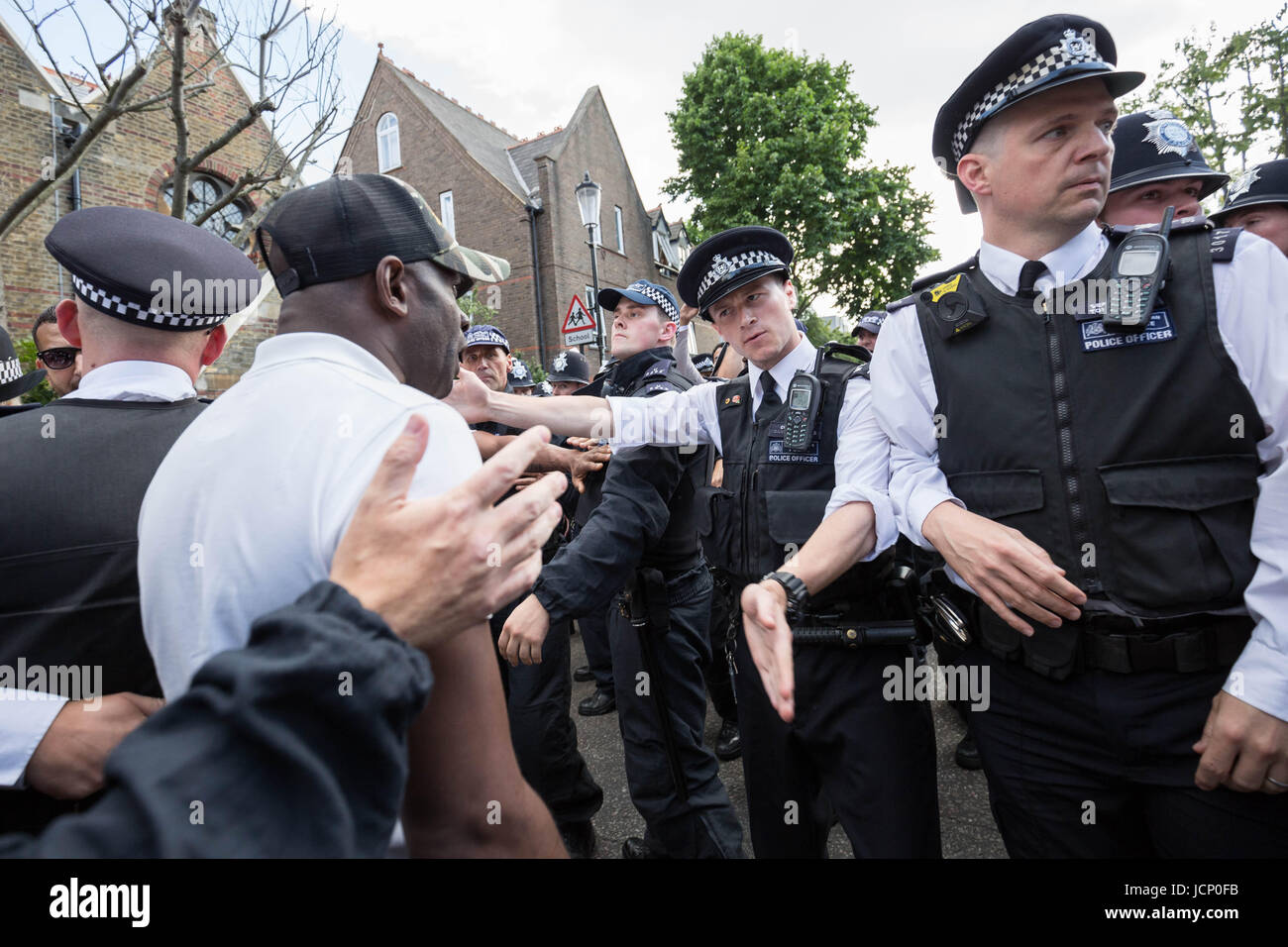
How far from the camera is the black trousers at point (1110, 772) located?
1.36 m

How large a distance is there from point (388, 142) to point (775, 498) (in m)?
24.8

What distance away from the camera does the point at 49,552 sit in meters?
1.45

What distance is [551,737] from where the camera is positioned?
3.25 meters

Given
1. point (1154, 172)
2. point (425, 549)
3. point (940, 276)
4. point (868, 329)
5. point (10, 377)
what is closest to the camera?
point (425, 549)

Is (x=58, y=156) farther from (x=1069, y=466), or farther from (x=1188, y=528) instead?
(x=1188, y=528)

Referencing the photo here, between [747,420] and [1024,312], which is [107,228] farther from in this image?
[1024,312]

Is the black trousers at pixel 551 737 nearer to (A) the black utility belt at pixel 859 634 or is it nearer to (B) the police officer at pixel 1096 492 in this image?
(A) the black utility belt at pixel 859 634

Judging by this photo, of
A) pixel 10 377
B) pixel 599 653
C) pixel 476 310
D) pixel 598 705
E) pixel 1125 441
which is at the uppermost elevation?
pixel 476 310

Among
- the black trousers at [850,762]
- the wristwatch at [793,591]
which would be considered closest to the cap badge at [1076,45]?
the wristwatch at [793,591]

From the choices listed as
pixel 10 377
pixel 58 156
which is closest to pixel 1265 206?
pixel 10 377

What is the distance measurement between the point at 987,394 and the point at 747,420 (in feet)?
3.43

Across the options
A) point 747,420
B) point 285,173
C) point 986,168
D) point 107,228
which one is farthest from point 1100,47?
point 285,173

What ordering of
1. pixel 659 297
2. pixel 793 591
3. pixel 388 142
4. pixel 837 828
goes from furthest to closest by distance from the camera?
pixel 388 142 → pixel 659 297 → pixel 837 828 → pixel 793 591

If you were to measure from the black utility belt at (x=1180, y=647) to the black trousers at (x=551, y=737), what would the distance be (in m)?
2.35
